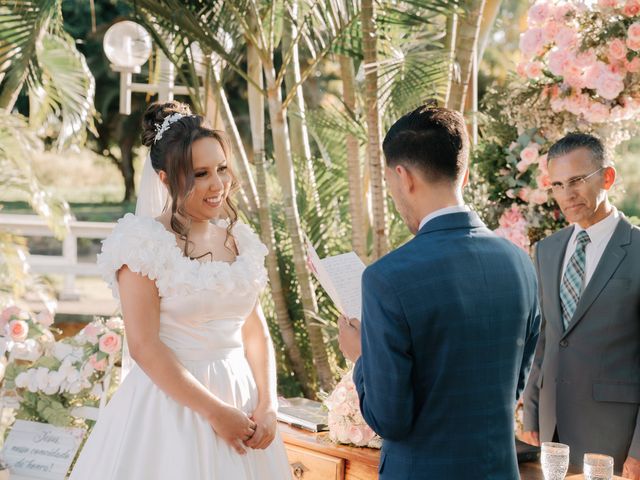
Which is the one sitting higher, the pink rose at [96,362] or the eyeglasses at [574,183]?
the eyeglasses at [574,183]

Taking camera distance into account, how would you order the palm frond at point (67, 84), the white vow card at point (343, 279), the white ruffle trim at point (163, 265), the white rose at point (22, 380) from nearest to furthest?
the white vow card at point (343, 279)
the white ruffle trim at point (163, 265)
the white rose at point (22, 380)
the palm frond at point (67, 84)

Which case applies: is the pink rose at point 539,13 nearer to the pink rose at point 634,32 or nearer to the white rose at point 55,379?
the pink rose at point 634,32

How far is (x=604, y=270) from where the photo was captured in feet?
10.3

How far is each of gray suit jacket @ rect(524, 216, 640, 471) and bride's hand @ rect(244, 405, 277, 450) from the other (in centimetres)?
114

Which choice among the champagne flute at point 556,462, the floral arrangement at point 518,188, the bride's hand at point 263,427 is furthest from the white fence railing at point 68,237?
the champagne flute at point 556,462

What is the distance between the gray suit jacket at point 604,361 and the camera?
3104 mm

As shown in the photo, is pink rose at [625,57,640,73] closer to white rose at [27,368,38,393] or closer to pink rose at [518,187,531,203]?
pink rose at [518,187,531,203]

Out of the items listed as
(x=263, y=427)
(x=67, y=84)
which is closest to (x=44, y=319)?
(x=263, y=427)

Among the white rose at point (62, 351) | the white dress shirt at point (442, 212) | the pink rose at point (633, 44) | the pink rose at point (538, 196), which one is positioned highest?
the pink rose at point (633, 44)

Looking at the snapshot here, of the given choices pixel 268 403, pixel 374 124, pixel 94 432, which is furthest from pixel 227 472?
pixel 374 124

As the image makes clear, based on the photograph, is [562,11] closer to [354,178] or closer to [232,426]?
[354,178]

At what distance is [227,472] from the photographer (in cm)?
270

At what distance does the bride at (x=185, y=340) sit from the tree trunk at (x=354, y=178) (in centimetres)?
232

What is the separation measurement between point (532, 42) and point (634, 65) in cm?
55
